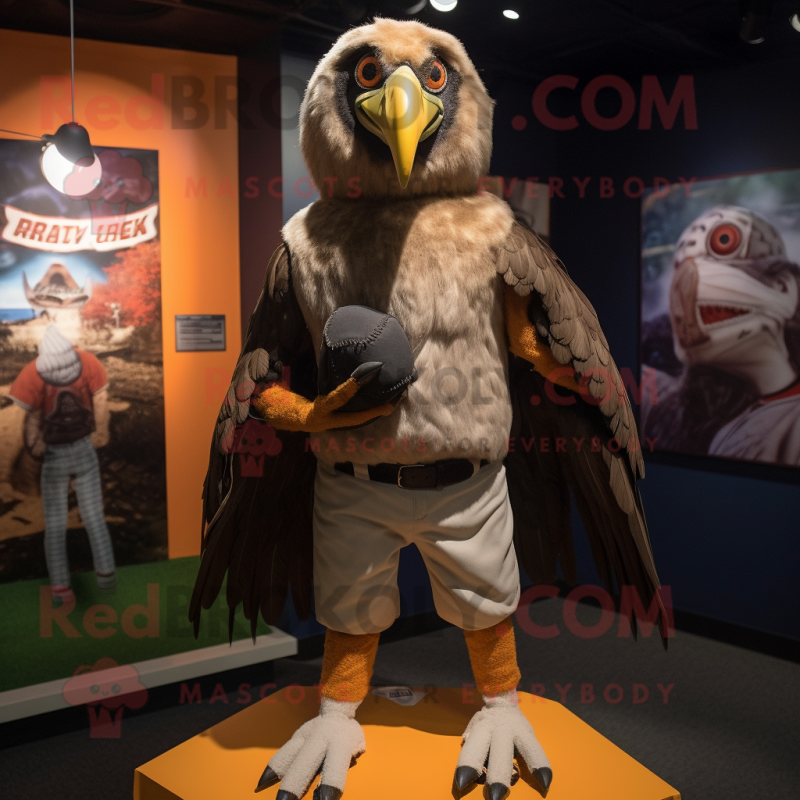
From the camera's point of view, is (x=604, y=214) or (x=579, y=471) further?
(x=604, y=214)

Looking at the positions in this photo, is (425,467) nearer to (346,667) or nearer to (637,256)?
(346,667)

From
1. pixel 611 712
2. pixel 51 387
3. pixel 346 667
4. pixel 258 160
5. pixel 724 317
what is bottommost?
pixel 611 712

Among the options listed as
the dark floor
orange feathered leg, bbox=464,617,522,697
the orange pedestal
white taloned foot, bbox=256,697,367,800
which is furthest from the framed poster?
white taloned foot, bbox=256,697,367,800

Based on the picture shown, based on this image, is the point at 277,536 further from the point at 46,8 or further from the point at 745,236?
the point at 745,236

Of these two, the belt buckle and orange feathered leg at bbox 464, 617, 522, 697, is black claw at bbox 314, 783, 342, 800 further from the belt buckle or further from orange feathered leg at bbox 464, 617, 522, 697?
the belt buckle

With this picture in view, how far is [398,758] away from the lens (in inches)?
55.4

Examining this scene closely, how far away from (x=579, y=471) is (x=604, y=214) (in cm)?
194

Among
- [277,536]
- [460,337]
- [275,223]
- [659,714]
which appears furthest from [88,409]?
[659,714]

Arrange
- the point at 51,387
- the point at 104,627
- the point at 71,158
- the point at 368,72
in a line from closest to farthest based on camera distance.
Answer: the point at 368,72 → the point at 71,158 → the point at 51,387 → the point at 104,627

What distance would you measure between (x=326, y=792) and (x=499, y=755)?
0.98 ft

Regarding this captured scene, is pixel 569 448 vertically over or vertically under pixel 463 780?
over

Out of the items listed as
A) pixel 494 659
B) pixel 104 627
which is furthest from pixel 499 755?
pixel 104 627

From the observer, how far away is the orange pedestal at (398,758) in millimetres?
1332

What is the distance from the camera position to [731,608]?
291cm
